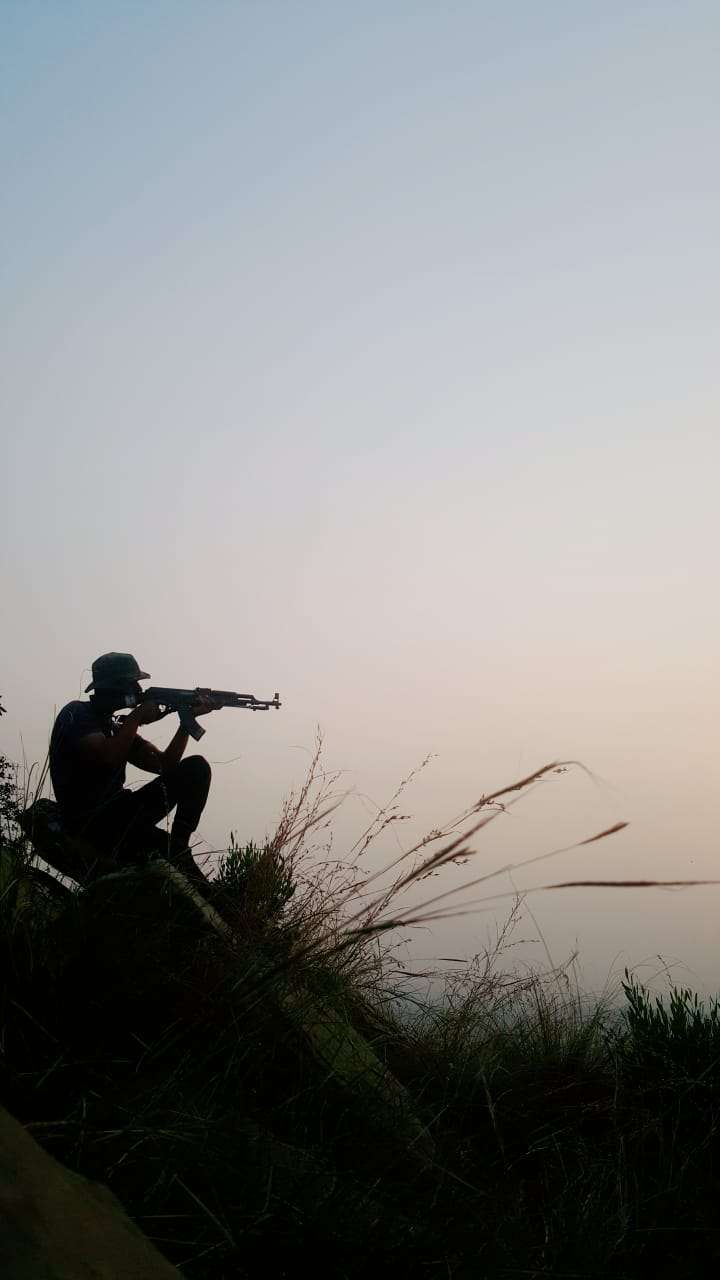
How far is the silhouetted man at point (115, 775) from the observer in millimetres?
4492

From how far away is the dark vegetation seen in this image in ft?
6.72

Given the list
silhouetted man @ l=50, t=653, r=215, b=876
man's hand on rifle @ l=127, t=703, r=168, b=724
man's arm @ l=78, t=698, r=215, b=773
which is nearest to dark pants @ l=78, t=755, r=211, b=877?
silhouetted man @ l=50, t=653, r=215, b=876

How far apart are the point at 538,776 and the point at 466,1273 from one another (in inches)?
40.6

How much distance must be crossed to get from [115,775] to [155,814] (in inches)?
12.3

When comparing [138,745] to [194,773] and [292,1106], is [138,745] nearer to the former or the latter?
[194,773]

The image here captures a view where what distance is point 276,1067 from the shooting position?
10.3ft

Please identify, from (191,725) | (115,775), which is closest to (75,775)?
(115,775)

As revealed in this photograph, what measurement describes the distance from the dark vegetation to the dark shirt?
674mm

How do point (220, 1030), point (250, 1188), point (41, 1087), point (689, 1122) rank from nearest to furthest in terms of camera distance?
point (250, 1188) → point (41, 1087) → point (220, 1030) → point (689, 1122)

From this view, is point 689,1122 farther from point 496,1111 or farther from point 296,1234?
point 296,1234

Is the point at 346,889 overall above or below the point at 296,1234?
above

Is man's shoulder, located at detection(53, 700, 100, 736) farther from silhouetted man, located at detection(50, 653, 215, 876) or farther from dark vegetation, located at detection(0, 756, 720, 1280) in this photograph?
dark vegetation, located at detection(0, 756, 720, 1280)

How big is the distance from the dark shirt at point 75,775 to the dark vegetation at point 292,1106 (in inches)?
26.6

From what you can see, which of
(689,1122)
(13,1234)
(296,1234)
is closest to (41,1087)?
(296,1234)
